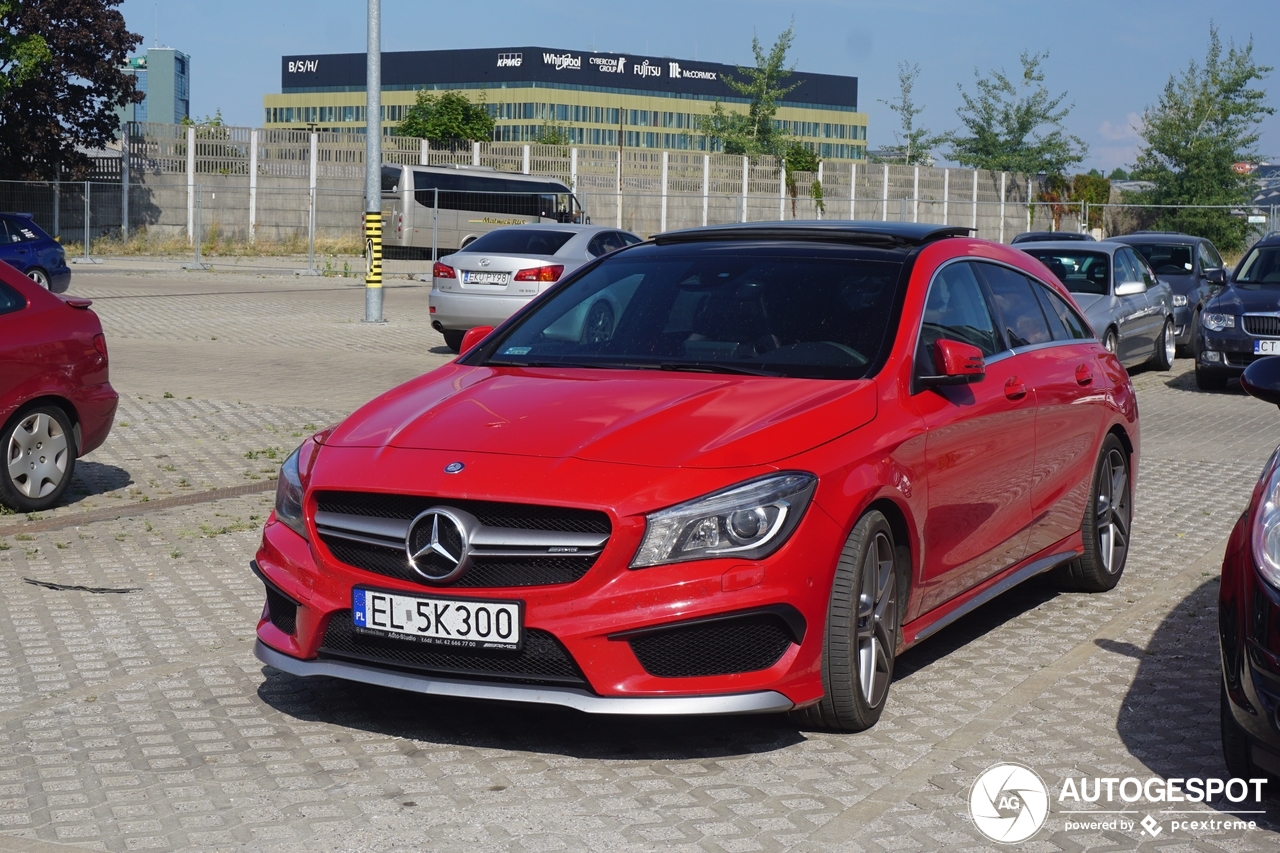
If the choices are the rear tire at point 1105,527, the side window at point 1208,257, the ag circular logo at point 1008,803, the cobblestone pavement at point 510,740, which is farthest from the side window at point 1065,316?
the side window at point 1208,257

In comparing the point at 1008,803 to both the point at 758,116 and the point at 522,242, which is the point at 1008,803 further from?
the point at 758,116

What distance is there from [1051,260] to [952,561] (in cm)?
1319

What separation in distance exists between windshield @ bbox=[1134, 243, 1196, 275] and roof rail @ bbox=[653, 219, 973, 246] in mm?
16829

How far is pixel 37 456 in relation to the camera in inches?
340

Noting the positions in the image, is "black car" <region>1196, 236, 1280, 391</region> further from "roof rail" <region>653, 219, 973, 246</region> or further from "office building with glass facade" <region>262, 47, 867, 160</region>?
"office building with glass facade" <region>262, 47, 867, 160</region>

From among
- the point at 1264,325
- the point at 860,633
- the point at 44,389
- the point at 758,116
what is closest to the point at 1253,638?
the point at 860,633

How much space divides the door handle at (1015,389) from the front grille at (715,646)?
1.95m

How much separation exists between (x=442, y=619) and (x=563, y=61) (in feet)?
415

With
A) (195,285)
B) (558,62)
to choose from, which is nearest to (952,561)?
(195,285)

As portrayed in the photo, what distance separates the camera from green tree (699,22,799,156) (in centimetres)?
6344

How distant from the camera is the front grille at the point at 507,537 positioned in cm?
434

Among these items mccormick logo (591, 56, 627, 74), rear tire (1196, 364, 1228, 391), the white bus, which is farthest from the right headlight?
mccormick logo (591, 56, 627, 74)

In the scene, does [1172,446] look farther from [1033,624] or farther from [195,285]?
[195,285]

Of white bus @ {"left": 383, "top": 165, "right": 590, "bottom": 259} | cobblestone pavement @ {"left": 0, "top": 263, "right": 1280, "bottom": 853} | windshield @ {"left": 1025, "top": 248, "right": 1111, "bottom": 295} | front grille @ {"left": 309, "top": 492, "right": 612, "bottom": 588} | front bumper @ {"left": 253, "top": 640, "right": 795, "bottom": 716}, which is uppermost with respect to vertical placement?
white bus @ {"left": 383, "top": 165, "right": 590, "bottom": 259}
